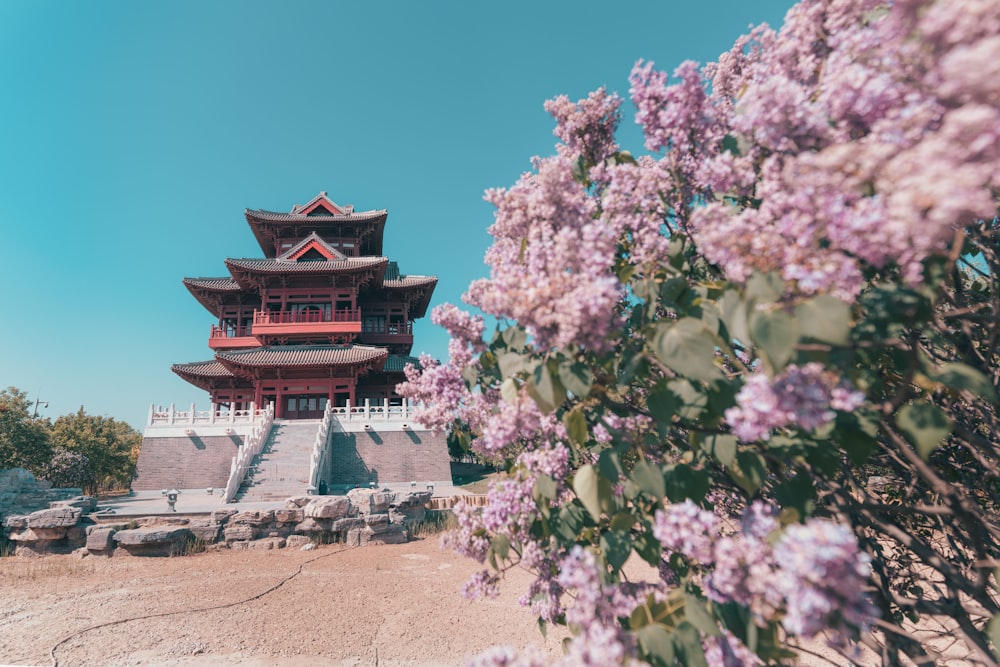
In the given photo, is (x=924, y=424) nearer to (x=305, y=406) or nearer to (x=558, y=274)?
(x=558, y=274)

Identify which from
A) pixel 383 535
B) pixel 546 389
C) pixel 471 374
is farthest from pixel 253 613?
pixel 546 389

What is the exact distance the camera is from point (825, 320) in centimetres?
99

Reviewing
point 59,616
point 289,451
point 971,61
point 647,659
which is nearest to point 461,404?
point 647,659

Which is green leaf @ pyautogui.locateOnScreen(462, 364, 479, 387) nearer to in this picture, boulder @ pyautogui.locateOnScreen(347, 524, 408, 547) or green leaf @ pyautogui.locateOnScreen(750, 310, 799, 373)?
green leaf @ pyautogui.locateOnScreen(750, 310, 799, 373)

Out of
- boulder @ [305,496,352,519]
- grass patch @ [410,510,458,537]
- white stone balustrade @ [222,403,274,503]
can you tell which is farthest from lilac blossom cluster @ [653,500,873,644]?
white stone balustrade @ [222,403,274,503]

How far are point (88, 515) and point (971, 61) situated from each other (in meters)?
17.4

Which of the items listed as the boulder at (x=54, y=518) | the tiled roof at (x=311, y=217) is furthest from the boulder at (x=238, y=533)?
the tiled roof at (x=311, y=217)

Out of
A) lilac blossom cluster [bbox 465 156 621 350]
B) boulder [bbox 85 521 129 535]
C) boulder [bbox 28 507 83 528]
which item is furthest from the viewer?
boulder [bbox 85 521 129 535]

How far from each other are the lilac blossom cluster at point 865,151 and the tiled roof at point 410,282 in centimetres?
2751

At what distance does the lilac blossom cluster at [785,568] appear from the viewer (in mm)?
959

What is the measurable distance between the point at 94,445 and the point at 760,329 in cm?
3640

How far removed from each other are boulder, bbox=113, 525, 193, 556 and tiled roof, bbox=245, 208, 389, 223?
923 inches

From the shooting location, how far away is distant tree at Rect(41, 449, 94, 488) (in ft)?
73.1

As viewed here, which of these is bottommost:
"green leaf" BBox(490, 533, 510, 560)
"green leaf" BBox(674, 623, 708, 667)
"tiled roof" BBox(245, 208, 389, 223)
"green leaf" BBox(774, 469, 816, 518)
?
"green leaf" BBox(674, 623, 708, 667)
